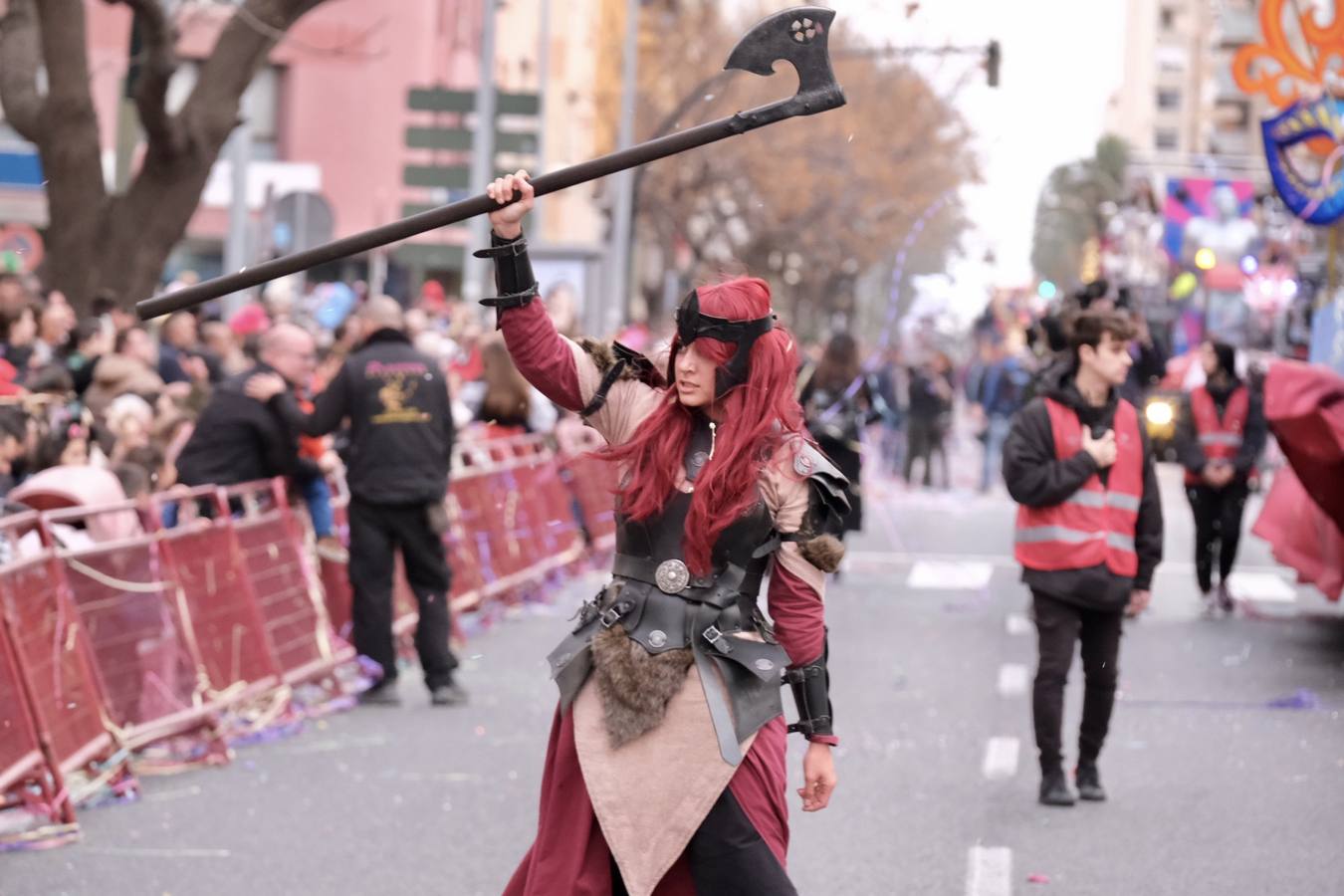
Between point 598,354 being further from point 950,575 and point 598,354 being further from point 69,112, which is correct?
point 950,575

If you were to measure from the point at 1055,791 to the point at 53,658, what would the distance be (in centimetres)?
355

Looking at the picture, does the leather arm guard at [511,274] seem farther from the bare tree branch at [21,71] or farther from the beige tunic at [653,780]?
the bare tree branch at [21,71]

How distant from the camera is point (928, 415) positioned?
29.8m

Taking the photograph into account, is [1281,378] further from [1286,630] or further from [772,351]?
[772,351]

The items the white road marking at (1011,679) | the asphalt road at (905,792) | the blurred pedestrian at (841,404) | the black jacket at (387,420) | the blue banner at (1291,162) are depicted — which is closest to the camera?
the asphalt road at (905,792)

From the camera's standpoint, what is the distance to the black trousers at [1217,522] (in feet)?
48.2

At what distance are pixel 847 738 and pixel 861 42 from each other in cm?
3830

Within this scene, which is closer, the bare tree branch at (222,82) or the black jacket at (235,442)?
the black jacket at (235,442)

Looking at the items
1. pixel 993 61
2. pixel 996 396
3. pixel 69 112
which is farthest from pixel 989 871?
pixel 993 61

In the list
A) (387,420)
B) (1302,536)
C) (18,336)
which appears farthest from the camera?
(1302,536)

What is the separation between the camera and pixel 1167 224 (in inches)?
1804

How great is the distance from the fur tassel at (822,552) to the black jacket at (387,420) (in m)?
6.05

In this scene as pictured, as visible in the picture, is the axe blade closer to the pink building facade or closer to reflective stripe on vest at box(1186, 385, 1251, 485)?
reflective stripe on vest at box(1186, 385, 1251, 485)

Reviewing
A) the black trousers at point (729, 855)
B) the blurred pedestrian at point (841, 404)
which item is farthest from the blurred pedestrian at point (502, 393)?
the black trousers at point (729, 855)
